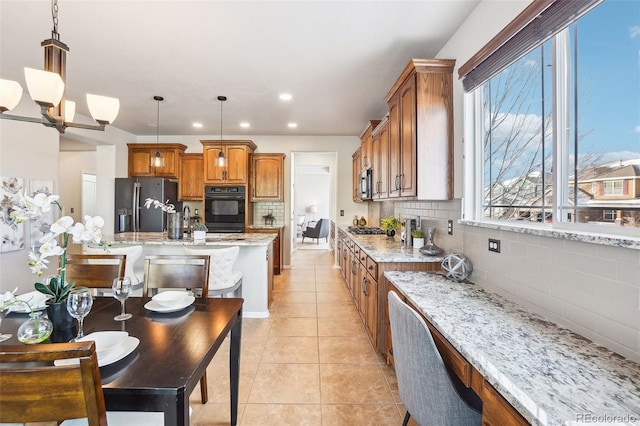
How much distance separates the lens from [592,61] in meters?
1.31

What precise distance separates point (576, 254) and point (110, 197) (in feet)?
21.7

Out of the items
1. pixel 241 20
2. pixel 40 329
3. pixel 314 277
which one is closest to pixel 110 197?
pixel 314 277

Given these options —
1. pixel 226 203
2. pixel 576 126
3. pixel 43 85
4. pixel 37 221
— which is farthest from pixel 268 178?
pixel 576 126

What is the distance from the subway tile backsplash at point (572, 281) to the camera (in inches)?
41.8

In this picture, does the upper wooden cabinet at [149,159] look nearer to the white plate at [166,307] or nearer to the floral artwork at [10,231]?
the floral artwork at [10,231]

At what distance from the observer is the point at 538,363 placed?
1.00 meters

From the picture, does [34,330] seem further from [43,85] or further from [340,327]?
[340,327]

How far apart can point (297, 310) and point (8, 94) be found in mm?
3180

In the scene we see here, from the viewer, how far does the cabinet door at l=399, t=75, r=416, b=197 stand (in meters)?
2.44

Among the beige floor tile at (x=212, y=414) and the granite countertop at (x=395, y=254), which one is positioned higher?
the granite countertop at (x=395, y=254)

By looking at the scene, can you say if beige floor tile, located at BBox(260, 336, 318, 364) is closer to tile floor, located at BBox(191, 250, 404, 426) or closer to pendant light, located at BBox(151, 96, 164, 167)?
tile floor, located at BBox(191, 250, 404, 426)

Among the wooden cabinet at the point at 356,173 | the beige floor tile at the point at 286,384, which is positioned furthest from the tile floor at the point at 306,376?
the wooden cabinet at the point at 356,173

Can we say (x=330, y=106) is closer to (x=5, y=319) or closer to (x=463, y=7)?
(x=463, y=7)

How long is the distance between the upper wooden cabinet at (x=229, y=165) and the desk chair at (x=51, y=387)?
16.2 feet
